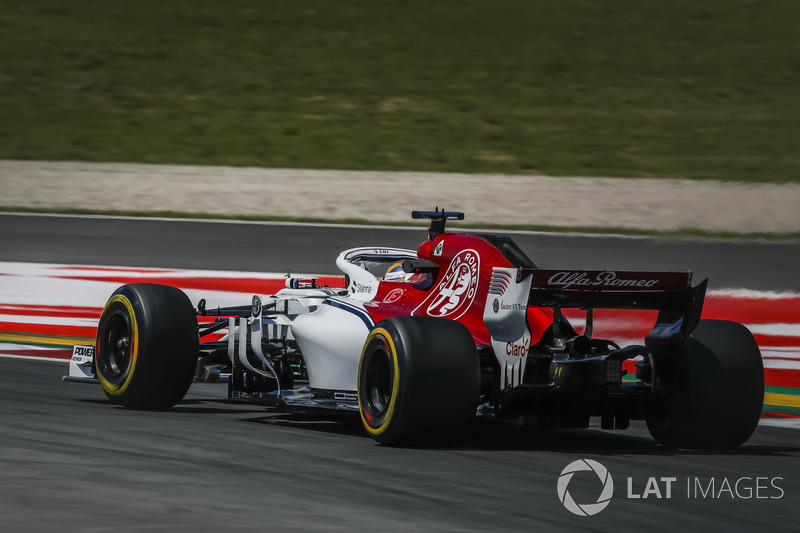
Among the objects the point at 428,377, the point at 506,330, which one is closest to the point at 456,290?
the point at 506,330

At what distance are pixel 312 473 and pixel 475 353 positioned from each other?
1.34 m

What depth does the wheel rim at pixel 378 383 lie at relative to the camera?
774 cm

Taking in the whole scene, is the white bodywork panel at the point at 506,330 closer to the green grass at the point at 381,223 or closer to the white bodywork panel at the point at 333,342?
the white bodywork panel at the point at 333,342

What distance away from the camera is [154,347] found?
29.2 feet

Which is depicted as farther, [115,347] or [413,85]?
[413,85]

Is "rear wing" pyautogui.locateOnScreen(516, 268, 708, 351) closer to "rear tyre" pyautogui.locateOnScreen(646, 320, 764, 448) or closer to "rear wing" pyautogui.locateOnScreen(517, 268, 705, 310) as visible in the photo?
"rear wing" pyautogui.locateOnScreen(517, 268, 705, 310)

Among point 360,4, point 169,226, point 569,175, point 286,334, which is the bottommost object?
point 286,334

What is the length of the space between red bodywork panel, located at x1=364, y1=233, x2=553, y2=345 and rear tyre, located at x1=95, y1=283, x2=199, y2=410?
4.61ft

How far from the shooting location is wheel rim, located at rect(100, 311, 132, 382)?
30.5 ft

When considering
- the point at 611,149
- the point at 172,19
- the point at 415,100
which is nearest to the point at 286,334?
the point at 611,149

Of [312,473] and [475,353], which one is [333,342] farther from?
[312,473]

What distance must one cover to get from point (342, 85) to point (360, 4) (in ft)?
22.8

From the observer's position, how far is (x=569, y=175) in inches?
891

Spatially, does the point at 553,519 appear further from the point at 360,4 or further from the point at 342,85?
the point at 360,4
